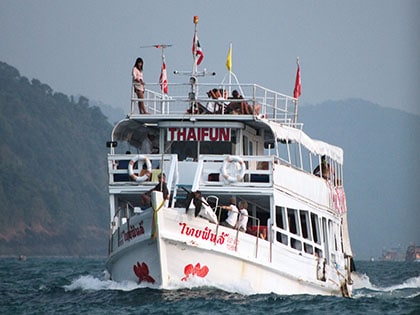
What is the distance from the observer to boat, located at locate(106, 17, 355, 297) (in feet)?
108

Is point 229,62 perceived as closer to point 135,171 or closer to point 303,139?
point 303,139

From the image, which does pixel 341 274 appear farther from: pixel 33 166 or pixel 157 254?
pixel 33 166

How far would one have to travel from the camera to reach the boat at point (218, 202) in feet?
108

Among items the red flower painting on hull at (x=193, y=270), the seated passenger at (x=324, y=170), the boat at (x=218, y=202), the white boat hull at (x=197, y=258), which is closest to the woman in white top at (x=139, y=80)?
the boat at (x=218, y=202)

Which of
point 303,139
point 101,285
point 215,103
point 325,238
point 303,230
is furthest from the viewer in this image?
point 325,238

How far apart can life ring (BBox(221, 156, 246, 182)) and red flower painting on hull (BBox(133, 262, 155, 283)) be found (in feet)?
10.9

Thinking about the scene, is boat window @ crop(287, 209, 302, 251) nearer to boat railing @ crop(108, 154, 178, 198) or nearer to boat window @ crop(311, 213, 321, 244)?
boat window @ crop(311, 213, 321, 244)

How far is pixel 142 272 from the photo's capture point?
3356 centimetres

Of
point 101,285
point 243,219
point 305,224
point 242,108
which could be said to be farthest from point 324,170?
point 101,285

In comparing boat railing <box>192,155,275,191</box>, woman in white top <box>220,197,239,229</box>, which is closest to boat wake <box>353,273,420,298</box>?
boat railing <box>192,155,275,191</box>

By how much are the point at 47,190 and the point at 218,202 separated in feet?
459

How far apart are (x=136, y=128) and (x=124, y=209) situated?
2398 millimetres

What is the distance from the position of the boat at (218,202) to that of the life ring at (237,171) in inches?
1.0

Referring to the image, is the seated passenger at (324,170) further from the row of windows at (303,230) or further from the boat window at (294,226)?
the boat window at (294,226)
